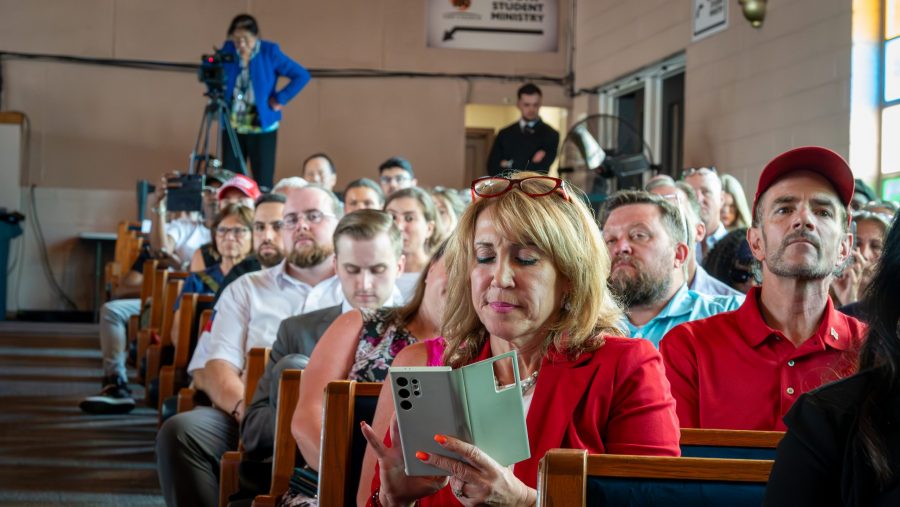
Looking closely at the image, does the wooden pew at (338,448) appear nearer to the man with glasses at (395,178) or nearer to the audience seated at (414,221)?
the audience seated at (414,221)

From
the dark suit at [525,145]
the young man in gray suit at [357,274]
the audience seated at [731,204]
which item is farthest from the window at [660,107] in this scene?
the young man in gray suit at [357,274]

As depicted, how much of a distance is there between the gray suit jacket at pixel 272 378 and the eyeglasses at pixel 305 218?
1021mm

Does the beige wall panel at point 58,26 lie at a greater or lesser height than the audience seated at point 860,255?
greater

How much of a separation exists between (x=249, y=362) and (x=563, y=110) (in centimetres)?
836

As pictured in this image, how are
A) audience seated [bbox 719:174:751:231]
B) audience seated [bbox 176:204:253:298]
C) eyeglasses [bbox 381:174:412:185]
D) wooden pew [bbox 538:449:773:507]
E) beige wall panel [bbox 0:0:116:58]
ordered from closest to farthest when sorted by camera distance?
wooden pew [bbox 538:449:773:507] → audience seated [bbox 176:204:253:298] → audience seated [bbox 719:174:751:231] → eyeglasses [bbox 381:174:412:185] → beige wall panel [bbox 0:0:116:58]

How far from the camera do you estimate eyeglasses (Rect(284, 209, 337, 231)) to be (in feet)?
13.6

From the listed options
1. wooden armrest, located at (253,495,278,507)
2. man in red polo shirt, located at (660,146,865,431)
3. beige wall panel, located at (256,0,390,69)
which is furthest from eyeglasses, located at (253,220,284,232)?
beige wall panel, located at (256,0,390,69)

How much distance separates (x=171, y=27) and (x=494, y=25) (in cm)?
304

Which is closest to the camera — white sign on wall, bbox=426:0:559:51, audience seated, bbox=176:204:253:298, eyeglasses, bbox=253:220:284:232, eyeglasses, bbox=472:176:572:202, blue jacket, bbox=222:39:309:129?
eyeglasses, bbox=472:176:572:202

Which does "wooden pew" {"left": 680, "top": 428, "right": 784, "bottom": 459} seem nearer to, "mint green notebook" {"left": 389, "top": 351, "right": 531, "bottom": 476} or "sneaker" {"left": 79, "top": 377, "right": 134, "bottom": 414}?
"mint green notebook" {"left": 389, "top": 351, "right": 531, "bottom": 476}

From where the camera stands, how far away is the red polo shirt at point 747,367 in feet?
7.23

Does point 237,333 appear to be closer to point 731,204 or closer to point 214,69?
point 731,204

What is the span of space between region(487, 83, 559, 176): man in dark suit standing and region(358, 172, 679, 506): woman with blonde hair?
7204mm

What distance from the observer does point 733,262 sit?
3.91m
